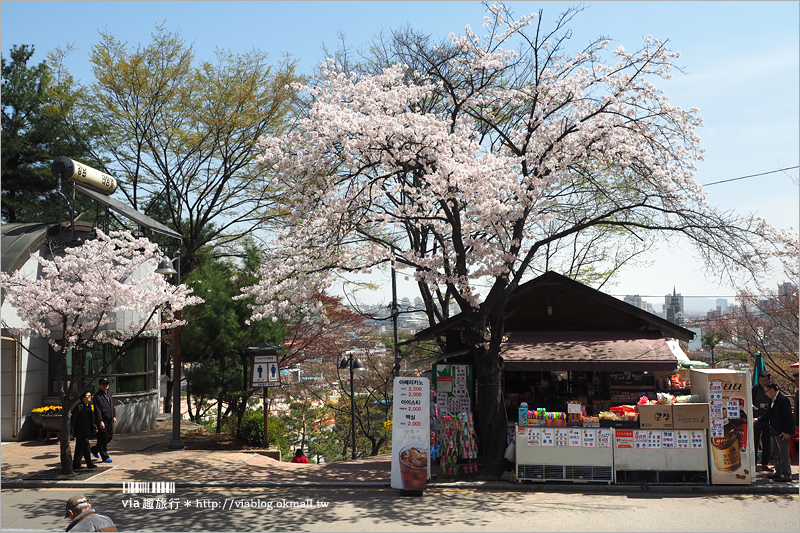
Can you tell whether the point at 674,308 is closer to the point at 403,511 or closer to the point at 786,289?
the point at 786,289

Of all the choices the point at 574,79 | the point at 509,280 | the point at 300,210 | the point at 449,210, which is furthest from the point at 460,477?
the point at 574,79

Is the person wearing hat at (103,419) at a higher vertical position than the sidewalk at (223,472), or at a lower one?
higher

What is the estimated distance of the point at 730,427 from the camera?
1176cm

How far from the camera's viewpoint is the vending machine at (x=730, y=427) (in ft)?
38.2

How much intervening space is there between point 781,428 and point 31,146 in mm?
30095

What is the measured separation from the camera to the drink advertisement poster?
451 inches

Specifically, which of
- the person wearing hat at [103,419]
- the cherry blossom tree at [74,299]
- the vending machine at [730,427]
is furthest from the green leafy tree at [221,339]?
the vending machine at [730,427]

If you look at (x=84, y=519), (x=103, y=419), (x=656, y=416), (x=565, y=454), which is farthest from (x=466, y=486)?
(x=103, y=419)

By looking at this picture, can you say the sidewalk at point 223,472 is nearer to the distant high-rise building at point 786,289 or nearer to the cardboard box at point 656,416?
the cardboard box at point 656,416

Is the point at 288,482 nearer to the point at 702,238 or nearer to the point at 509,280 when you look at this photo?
the point at 509,280

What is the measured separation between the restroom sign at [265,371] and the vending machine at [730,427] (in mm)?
9730

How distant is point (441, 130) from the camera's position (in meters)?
12.8

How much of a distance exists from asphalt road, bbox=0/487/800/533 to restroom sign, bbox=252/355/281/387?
3961 mm

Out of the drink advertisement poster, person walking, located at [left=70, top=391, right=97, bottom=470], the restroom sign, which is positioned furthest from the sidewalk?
the restroom sign
